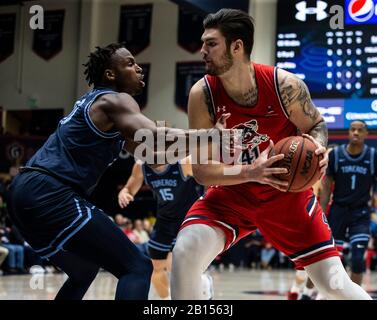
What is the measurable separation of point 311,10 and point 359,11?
1085 millimetres

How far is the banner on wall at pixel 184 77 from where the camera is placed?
689 inches

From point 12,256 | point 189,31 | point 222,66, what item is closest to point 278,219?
point 222,66

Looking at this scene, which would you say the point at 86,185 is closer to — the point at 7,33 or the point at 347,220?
the point at 347,220

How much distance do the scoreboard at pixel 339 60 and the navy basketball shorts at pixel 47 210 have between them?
715 cm

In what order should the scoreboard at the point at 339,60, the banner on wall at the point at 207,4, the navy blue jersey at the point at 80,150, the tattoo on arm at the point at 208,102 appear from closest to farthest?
the navy blue jersey at the point at 80,150 < the tattoo on arm at the point at 208,102 < the scoreboard at the point at 339,60 < the banner on wall at the point at 207,4

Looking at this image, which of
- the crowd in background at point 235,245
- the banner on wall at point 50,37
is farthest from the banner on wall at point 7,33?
the crowd in background at point 235,245

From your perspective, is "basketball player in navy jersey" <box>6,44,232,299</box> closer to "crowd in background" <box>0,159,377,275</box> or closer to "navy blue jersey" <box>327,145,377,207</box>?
"navy blue jersey" <box>327,145,377,207</box>

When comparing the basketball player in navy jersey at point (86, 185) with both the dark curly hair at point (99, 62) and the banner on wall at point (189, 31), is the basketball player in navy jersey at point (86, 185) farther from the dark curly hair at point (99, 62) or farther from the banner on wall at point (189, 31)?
the banner on wall at point (189, 31)

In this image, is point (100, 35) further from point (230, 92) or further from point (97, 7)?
point (230, 92)

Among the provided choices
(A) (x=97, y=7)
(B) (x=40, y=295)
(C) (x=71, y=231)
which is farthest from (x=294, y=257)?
(A) (x=97, y=7)

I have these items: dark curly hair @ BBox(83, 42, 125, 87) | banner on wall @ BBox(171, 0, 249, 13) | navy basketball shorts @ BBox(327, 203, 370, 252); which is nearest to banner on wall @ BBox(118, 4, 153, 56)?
banner on wall @ BBox(171, 0, 249, 13)
